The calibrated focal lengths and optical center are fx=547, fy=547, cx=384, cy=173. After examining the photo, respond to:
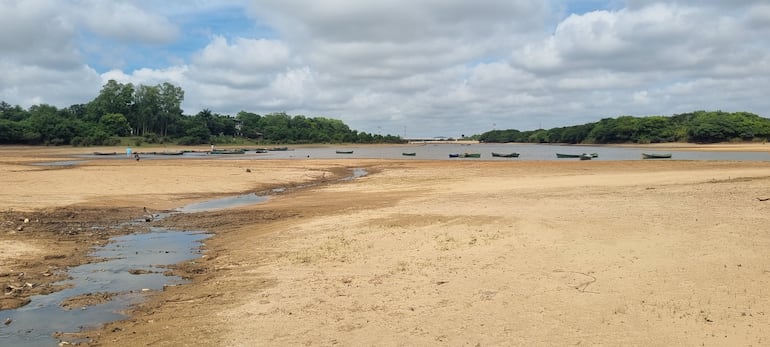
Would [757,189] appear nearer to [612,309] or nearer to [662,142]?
[612,309]

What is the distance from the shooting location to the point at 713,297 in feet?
24.3

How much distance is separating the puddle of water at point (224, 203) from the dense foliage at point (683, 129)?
13709cm

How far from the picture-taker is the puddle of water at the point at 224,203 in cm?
2273

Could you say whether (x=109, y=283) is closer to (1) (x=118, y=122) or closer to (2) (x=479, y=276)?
(2) (x=479, y=276)

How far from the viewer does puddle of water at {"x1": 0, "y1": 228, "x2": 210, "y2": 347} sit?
7.88 m

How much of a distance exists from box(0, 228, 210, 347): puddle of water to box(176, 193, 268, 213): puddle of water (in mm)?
6088

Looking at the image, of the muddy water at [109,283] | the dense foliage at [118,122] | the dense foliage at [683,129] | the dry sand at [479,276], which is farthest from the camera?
the dense foliage at [683,129]

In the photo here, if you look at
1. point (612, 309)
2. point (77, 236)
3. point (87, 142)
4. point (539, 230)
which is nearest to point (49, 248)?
point (77, 236)

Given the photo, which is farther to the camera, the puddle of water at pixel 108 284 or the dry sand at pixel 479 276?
the puddle of water at pixel 108 284

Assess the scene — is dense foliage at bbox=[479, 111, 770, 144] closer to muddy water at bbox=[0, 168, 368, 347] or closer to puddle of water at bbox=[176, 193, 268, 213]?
puddle of water at bbox=[176, 193, 268, 213]

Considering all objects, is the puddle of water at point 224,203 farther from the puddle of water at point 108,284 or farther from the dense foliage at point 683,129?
the dense foliage at point 683,129

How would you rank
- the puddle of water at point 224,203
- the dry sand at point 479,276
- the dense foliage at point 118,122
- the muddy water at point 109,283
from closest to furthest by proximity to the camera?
the dry sand at point 479,276, the muddy water at point 109,283, the puddle of water at point 224,203, the dense foliage at point 118,122

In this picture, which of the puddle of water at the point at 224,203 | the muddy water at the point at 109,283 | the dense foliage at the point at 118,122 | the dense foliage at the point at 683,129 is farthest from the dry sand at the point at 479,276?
the dense foliage at the point at 683,129

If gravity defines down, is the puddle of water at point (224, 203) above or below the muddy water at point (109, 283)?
below
